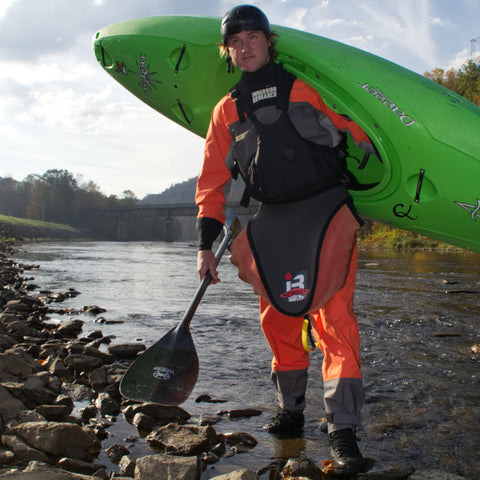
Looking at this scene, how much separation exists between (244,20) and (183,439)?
198 centimetres

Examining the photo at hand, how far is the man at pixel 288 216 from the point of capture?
2117 millimetres

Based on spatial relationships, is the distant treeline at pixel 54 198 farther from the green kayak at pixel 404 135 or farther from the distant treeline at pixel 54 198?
the green kayak at pixel 404 135

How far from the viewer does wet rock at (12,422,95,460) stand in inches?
72.1

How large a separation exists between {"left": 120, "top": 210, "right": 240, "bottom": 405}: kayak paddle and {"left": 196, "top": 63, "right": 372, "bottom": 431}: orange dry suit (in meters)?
0.32

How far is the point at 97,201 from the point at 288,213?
295 feet

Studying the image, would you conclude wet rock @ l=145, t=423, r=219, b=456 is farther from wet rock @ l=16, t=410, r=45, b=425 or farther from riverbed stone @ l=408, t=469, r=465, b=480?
riverbed stone @ l=408, t=469, r=465, b=480

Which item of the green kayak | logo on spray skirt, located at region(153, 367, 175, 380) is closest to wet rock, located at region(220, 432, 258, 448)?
logo on spray skirt, located at region(153, 367, 175, 380)

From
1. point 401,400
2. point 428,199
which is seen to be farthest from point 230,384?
point 428,199

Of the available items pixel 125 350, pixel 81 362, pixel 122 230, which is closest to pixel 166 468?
pixel 81 362

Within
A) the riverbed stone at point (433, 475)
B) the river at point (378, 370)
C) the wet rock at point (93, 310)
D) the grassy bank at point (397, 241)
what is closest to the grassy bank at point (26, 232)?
the grassy bank at point (397, 241)

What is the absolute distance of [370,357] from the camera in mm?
3314

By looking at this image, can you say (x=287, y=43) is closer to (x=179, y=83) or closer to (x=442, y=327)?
(x=179, y=83)

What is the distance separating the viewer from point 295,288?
7.13ft

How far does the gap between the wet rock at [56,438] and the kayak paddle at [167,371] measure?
0.36 meters
